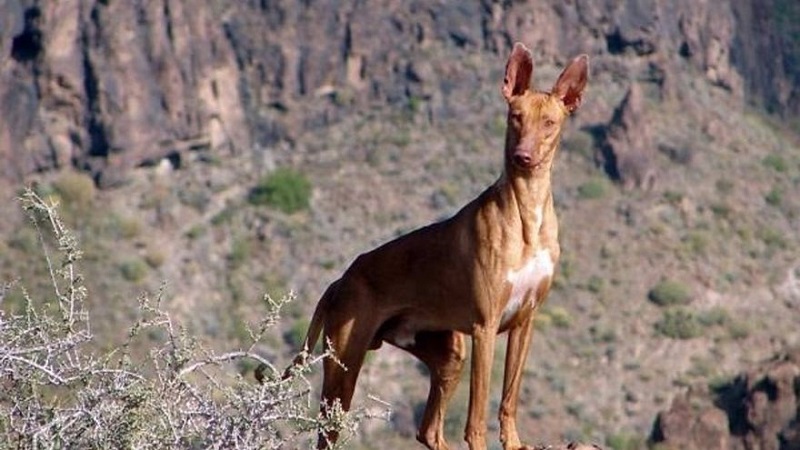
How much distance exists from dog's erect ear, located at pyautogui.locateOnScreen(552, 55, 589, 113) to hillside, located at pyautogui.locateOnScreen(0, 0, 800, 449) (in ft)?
131

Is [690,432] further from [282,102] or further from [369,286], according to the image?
[369,286]

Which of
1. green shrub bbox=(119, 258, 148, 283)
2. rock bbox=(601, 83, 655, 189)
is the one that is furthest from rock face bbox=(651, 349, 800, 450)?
rock bbox=(601, 83, 655, 189)

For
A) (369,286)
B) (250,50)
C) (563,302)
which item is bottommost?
(563,302)

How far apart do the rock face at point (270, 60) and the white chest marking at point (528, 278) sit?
48492mm

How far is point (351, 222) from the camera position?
5969cm

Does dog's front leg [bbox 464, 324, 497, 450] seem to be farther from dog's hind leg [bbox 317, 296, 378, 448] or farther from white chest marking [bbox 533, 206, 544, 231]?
dog's hind leg [bbox 317, 296, 378, 448]

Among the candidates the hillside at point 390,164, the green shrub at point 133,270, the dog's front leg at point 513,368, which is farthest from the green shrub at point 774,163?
the dog's front leg at point 513,368

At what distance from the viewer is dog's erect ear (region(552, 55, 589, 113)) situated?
11164 mm

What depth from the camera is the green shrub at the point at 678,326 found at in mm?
54844

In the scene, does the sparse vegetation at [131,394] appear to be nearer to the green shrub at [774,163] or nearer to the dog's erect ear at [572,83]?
the dog's erect ear at [572,83]

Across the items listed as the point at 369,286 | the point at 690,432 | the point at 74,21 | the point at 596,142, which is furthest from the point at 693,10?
the point at 369,286

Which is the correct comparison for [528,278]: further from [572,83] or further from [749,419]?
[749,419]

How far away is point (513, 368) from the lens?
37.6ft

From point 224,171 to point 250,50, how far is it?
3556 mm
